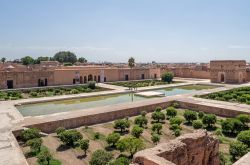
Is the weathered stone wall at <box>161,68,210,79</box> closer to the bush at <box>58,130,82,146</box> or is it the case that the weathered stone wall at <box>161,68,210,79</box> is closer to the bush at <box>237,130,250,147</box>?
the bush at <box>237,130,250,147</box>

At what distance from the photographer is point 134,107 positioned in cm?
1669

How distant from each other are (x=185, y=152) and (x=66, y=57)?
69.0 meters

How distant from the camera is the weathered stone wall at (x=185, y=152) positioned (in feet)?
20.6

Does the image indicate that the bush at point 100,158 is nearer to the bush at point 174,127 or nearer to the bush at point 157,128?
the bush at point 157,128

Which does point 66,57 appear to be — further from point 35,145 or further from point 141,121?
point 35,145

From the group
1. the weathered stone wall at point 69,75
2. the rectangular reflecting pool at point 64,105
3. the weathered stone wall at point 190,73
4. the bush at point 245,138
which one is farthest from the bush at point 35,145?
the weathered stone wall at point 190,73

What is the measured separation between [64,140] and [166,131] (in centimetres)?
542

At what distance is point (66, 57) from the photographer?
73000mm

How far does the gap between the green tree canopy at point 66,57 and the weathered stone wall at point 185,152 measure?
6648 centimetres

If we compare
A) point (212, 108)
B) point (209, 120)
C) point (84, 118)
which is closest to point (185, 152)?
point (209, 120)

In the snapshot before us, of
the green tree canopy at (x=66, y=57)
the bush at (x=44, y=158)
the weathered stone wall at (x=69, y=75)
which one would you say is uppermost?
the green tree canopy at (x=66, y=57)

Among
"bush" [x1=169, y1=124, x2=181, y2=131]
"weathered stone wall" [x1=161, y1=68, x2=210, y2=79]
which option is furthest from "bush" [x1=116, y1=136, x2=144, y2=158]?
"weathered stone wall" [x1=161, y1=68, x2=210, y2=79]

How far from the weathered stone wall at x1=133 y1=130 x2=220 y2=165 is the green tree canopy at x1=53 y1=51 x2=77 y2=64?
218 ft

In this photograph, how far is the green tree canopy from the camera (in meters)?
72.4
